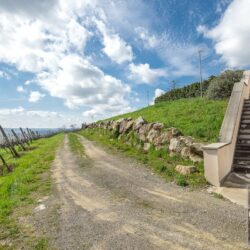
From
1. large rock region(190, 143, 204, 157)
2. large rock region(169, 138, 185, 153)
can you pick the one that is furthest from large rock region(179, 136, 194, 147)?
large rock region(190, 143, 204, 157)

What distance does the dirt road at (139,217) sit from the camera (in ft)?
15.1

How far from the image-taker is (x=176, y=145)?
11.1 meters

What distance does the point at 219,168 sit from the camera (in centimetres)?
771

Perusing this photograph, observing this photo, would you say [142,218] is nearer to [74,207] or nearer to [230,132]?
[74,207]

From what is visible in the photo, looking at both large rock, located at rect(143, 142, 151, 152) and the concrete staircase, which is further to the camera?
large rock, located at rect(143, 142, 151, 152)

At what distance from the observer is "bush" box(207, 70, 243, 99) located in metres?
19.5

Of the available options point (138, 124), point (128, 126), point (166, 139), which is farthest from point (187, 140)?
point (128, 126)

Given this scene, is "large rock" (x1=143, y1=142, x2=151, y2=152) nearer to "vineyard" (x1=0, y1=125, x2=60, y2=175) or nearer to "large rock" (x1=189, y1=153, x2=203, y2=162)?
"large rock" (x1=189, y1=153, x2=203, y2=162)

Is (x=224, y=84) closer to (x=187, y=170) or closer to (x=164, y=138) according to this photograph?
(x=164, y=138)

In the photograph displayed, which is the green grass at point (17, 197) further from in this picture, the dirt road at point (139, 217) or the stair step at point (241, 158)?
the stair step at point (241, 158)

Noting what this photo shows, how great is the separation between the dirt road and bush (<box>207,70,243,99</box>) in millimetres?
13421

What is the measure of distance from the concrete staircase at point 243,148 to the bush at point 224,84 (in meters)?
8.78

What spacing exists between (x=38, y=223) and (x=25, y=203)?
6.06 ft

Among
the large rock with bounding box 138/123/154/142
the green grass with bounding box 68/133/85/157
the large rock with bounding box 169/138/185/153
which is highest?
the large rock with bounding box 138/123/154/142
